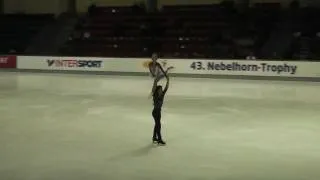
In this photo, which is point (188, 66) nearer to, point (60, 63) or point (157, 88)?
point (60, 63)

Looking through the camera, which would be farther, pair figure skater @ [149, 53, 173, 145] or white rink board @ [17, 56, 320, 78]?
white rink board @ [17, 56, 320, 78]

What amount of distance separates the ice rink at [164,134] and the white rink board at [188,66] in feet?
11.2

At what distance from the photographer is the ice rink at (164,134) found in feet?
21.0

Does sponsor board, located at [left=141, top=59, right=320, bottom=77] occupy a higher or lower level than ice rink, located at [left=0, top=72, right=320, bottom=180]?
higher

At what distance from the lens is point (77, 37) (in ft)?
96.2

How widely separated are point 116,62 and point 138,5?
27.7 feet

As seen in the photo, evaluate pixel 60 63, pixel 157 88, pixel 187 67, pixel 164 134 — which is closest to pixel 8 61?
pixel 60 63

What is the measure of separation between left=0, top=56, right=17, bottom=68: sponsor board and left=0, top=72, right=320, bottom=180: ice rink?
811cm

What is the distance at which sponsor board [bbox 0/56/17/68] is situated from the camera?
24.6 meters

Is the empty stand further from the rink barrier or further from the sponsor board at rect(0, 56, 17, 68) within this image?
the rink barrier

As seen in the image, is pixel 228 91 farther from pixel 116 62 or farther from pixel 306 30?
pixel 306 30

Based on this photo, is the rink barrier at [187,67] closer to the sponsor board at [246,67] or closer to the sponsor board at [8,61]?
the sponsor board at [246,67]

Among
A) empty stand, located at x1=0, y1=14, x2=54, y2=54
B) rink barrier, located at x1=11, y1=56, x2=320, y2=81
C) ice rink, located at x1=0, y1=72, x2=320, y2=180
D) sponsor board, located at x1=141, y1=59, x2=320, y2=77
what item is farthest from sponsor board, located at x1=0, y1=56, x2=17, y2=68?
ice rink, located at x1=0, y1=72, x2=320, y2=180

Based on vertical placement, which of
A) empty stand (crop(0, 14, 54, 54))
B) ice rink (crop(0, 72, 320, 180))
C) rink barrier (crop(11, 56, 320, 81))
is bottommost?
ice rink (crop(0, 72, 320, 180))
